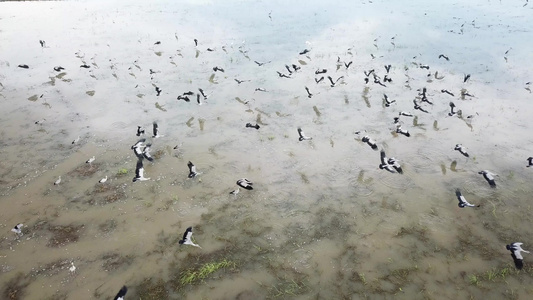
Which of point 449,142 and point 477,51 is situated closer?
point 449,142

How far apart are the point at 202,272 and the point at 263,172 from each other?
13.1 ft

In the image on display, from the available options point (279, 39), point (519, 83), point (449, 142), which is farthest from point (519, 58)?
point (279, 39)

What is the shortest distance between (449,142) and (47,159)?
1422 cm

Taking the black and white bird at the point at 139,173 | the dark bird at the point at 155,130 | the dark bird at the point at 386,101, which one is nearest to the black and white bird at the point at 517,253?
the dark bird at the point at 386,101

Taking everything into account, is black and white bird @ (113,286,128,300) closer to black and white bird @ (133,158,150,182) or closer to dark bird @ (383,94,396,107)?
black and white bird @ (133,158,150,182)

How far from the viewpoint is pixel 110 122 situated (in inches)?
530

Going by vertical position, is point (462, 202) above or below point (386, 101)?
below

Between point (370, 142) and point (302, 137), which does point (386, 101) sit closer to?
point (370, 142)

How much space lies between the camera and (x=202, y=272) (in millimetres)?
7871

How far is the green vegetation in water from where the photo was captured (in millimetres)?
7749

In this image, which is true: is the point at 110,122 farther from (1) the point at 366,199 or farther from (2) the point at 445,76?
(2) the point at 445,76

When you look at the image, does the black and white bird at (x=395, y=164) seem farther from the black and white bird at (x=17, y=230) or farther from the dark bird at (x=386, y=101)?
the black and white bird at (x=17, y=230)

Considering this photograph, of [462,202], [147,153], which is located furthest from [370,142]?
[147,153]

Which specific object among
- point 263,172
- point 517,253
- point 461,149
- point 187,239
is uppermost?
point 461,149
